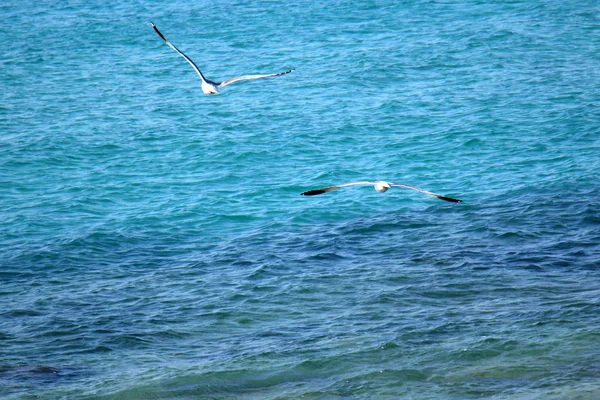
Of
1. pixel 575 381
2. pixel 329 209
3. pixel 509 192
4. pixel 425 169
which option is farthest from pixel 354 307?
pixel 425 169

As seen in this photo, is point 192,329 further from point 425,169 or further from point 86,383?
point 425,169

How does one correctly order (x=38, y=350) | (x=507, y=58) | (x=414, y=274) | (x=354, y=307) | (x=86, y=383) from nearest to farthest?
1. (x=86, y=383)
2. (x=38, y=350)
3. (x=354, y=307)
4. (x=414, y=274)
5. (x=507, y=58)

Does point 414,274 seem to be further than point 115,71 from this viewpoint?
No

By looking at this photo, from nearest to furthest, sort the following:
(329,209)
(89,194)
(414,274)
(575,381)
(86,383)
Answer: (575,381), (86,383), (414,274), (329,209), (89,194)

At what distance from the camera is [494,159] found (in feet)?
96.4

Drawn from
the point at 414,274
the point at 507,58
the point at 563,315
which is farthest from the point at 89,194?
the point at 507,58

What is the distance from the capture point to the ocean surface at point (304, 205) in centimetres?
1653

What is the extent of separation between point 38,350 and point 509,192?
45.3ft

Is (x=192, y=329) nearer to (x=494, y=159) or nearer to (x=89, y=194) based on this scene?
(x=89, y=194)

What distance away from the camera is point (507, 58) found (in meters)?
39.3

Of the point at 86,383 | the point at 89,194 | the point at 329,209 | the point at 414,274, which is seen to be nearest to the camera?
the point at 86,383

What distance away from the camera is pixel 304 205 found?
26000 millimetres

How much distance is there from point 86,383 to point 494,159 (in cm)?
1708

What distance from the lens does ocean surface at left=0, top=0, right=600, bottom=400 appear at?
16531 millimetres
